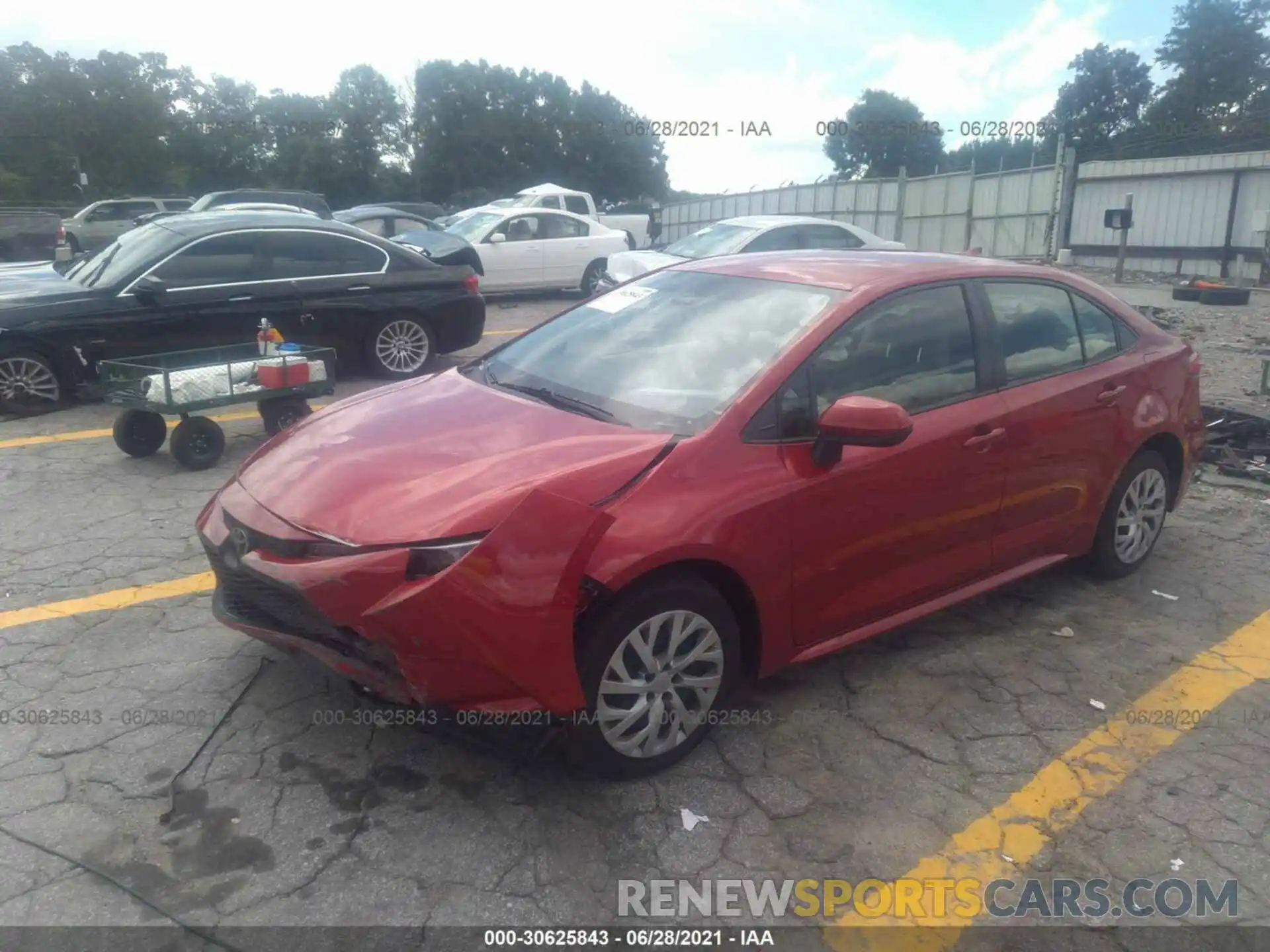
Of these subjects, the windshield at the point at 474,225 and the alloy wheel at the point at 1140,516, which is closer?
the alloy wheel at the point at 1140,516

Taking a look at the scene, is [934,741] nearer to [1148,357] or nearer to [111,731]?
[1148,357]

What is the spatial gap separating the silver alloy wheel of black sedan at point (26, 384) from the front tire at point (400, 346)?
2487 millimetres

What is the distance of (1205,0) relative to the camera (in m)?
52.1

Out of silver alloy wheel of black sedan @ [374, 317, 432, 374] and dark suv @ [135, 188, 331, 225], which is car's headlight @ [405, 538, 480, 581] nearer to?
silver alloy wheel of black sedan @ [374, 317, 432, 374]

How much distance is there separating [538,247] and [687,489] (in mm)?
13222

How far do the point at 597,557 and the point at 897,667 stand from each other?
171cm

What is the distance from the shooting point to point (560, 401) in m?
3.65

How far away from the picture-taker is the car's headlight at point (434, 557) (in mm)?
2777

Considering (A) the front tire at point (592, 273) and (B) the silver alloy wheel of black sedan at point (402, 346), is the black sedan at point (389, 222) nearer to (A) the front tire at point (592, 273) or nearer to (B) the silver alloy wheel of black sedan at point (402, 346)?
(A) the front tire at point (592, 273)

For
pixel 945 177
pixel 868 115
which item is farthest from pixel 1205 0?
pixel 945 177

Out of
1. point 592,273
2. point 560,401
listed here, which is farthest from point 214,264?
point 592,273

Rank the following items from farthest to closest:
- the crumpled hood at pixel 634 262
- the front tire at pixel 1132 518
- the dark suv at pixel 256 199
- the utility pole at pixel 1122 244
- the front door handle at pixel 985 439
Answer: the dark suv at pixel 256 199
the utility pole at pixel 1122 244
the crumpled hood at pixel 634 262
the front tire at pixel 1132 518
the front door handle at pixel 985 439

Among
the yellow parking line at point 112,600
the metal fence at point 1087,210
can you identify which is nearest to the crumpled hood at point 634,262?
the yellow parking line at point 112,600

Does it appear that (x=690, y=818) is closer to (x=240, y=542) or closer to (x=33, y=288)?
(x=240, y=542)
